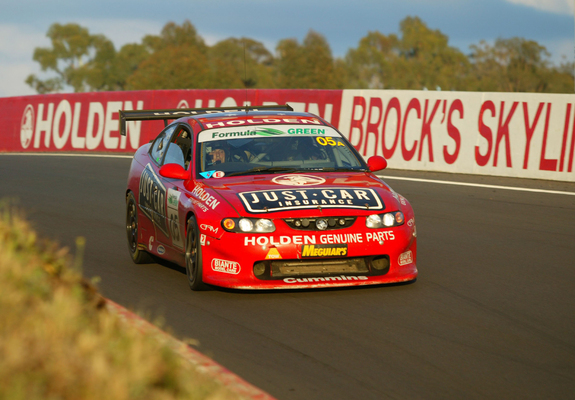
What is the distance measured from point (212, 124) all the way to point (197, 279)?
1881 millimetres

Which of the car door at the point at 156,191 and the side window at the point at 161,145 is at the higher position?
the side window at the point at 161,145

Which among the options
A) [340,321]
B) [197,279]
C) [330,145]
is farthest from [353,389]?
[330,145]

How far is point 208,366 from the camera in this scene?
4375 mm

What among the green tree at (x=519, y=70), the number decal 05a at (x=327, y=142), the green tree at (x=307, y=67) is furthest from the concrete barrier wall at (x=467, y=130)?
the green tree at (x=307, y=67)

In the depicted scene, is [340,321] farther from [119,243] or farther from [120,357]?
[119,243]

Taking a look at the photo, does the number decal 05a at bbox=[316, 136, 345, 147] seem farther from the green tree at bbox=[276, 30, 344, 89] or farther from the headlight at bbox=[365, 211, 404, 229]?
the green tree at bbox=[276, 30, 344, 89]

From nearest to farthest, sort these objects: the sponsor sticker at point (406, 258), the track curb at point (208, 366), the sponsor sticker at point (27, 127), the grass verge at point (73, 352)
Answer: the grass verge at point (73, 352) → the track curb at point (208, 366) → the sponsor sticker at point (406, 258) → the sponsor sticker at point (27, 127)

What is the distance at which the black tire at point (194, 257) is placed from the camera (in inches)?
280

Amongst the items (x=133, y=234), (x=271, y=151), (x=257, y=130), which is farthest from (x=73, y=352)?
(x=133, y=234)

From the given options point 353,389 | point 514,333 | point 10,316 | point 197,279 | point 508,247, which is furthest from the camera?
point 508,247

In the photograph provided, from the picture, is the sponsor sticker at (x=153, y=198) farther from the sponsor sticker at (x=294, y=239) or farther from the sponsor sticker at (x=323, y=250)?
the sponsor sticker at (x=323, y=250)

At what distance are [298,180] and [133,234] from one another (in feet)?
8.18

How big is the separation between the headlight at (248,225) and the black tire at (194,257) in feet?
1.12

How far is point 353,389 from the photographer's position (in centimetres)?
469
